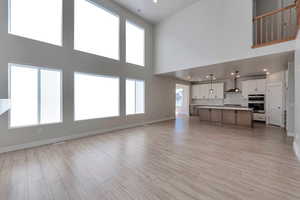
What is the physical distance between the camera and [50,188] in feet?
6.35

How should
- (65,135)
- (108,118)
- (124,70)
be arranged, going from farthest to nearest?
(124,70), (108,118), (65,135)

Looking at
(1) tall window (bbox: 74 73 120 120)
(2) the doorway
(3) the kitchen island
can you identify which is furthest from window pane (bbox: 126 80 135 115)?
(2) the doorway

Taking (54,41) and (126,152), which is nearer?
(126,152)

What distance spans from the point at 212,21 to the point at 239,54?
1.80m

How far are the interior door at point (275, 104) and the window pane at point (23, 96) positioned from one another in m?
9.91

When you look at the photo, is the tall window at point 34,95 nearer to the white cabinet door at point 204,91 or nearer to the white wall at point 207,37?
the white wall at point 207,37

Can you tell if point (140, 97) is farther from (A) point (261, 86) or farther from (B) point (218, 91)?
(A) point (261, 86)

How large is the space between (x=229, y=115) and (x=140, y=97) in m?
4.90

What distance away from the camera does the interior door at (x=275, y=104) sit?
620 centimetres

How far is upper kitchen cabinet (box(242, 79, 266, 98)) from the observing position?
23.6 feet

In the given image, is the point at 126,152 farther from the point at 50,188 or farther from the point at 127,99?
the point at 127,99

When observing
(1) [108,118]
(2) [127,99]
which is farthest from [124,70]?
(1) [108,118]

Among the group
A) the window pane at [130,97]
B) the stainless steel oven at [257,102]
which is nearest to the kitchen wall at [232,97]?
the stainless steel oven at [257,102]

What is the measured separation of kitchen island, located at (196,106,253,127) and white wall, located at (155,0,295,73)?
3.17 meters
